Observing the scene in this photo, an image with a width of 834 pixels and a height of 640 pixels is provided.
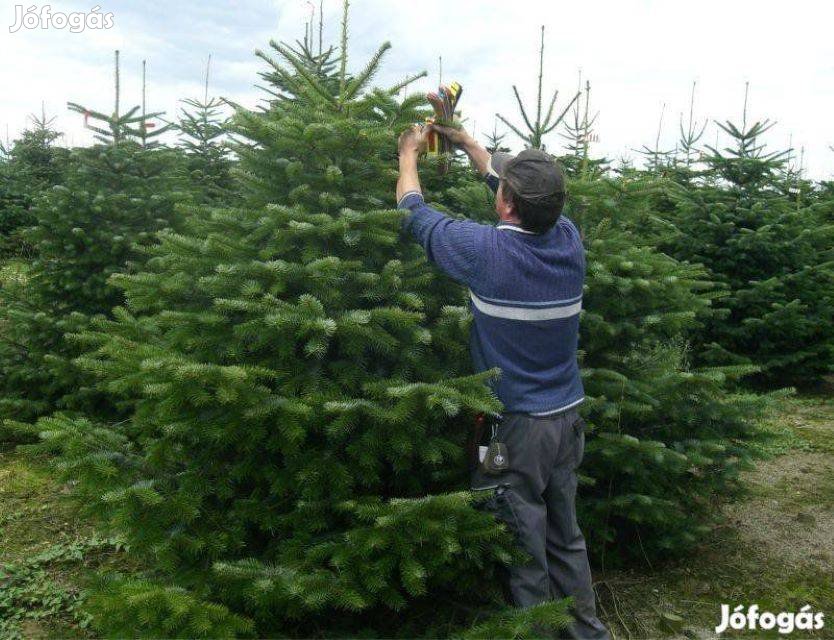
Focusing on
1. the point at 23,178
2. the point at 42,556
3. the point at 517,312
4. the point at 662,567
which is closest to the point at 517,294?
the point at 517,312

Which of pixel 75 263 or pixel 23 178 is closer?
pixel 75 263

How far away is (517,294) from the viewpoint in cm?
312

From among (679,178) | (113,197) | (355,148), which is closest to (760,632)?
(355,148)

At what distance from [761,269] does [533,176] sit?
7.18m

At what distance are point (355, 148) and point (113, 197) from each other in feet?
12.0

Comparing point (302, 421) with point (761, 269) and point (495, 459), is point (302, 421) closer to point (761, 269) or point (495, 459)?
point (495, 459)

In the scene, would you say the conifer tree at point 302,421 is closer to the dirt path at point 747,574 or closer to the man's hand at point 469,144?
the man's hand at point 469,144

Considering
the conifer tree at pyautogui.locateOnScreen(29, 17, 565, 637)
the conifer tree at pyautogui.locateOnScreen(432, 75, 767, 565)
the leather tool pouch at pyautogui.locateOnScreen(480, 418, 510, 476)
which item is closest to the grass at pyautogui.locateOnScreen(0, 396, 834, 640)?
the conifer tree at pyautogui.locateOnScreen(432, 75, 767, 565)

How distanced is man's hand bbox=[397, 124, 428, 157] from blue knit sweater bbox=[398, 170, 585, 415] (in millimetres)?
336

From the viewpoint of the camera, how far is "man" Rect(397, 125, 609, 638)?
3113 mm

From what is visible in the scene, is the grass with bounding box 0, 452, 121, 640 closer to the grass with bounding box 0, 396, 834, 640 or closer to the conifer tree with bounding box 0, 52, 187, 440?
the grass with bounding box 0, 396, 834, 640

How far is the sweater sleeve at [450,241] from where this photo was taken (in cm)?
309

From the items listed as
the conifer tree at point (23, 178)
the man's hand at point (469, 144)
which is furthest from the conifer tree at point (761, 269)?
the conifer tree at point (23, 178)

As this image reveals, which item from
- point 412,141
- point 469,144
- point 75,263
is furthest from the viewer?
point 75,263
